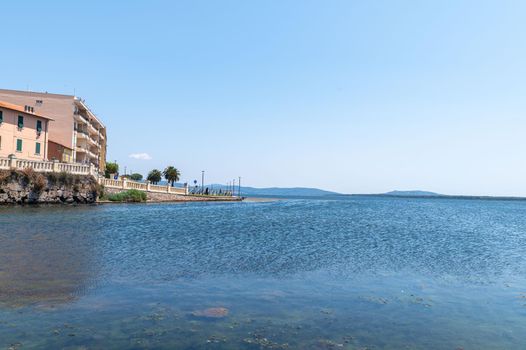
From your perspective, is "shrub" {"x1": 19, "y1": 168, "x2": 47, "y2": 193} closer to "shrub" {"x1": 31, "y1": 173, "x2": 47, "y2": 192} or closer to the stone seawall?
"shrub" {"x1": 31, "y1": 173, "x2": 47, "y2": 192}

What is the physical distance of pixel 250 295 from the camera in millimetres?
14133

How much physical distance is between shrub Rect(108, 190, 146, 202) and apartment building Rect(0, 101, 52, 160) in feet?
38.9

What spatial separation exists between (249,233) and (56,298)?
21.8 m

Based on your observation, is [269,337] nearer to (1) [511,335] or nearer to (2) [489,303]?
(1) [511,335]

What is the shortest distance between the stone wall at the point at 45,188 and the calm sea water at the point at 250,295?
26.4 metres

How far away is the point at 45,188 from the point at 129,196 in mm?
17577

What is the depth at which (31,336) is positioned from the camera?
9.34 metres

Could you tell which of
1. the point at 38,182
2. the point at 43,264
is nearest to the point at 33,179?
the point at 38,182

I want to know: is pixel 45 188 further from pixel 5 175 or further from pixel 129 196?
pixel 129 196

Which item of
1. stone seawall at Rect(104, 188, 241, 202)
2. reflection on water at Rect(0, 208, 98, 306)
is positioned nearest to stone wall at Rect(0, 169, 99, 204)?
stone seawall at Rect(104, 188, 241, 202)

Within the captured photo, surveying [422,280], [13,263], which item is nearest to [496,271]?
[422,280]

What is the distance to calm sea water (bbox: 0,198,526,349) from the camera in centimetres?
1005

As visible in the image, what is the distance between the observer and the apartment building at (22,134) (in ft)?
180

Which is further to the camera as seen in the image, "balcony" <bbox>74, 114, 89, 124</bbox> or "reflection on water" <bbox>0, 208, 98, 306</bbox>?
"balcony" <bbox>74, 114, 89, 124</bbox>
